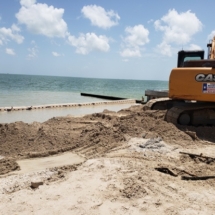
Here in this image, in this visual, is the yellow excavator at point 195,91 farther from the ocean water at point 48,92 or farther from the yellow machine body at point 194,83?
the ocean water at point 48,92

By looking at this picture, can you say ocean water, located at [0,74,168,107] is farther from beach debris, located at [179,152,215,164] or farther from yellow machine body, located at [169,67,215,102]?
beach debris, located at [179,152,215,164]

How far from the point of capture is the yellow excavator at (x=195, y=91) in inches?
309

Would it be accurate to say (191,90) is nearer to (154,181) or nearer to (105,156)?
(105,156)

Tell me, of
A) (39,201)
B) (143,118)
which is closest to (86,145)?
(143,118)

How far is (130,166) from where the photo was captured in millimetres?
5211

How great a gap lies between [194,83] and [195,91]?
23 centimetres

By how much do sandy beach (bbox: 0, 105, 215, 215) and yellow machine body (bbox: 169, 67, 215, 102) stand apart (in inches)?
36.4

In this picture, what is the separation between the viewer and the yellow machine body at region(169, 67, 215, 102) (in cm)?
780

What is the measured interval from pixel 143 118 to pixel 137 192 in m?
4.61

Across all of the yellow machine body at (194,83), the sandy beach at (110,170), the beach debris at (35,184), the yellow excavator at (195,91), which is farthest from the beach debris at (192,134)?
the beach debris at (35,184)

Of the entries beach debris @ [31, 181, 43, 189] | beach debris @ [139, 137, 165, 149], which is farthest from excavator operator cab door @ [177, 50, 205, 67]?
beach debris @ [31, 181, 43, 189]

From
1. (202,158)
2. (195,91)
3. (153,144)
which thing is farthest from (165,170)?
(195,91)

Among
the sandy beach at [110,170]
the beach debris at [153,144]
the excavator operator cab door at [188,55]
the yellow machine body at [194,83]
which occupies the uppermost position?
the excavator operator cab door at [188,55]

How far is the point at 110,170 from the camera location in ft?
16.5
